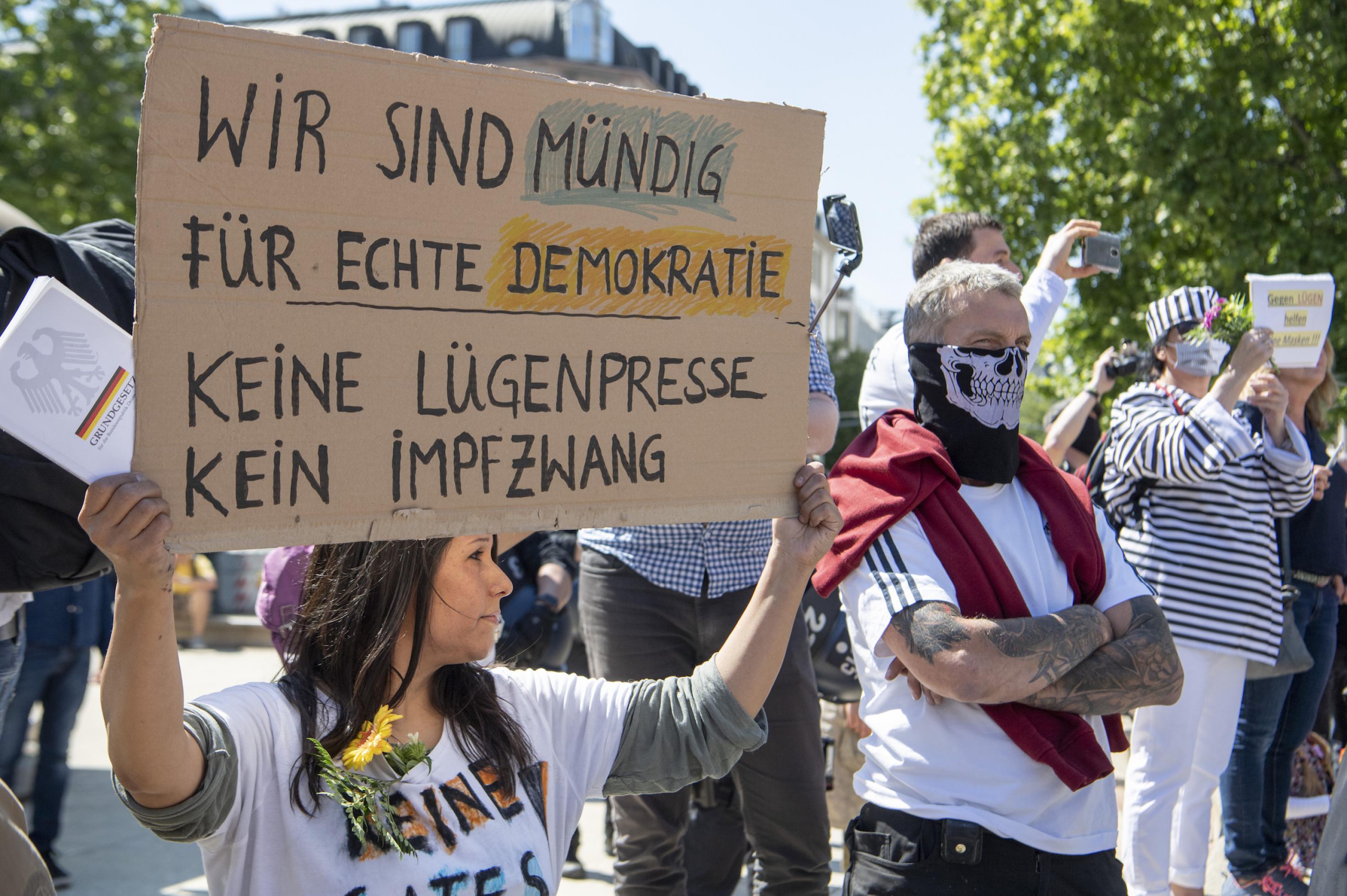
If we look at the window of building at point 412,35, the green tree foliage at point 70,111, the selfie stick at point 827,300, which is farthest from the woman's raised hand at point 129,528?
the window of building at point 412,35

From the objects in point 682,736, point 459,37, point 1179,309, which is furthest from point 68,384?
point 459,37

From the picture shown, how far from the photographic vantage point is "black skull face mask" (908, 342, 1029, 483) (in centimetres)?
242

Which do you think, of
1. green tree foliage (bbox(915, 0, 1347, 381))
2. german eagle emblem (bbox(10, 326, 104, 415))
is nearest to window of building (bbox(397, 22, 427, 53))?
green tree foliage (bbox(915, 0, 1347, 381))

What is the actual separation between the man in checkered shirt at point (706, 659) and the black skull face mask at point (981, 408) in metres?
0.66

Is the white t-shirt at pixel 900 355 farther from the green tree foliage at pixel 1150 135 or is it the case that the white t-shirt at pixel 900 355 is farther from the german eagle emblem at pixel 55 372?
the green tree foliage at pixel 1150 135

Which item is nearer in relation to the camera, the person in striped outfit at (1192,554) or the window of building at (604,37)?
the person in striped outfit at (1192,554)

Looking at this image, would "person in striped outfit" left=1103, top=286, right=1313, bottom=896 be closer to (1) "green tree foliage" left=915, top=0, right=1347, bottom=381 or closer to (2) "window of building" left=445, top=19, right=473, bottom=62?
(1) "green tree foliage" left=915, top=0, right=1347, bottom=381

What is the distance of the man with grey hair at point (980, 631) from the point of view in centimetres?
219

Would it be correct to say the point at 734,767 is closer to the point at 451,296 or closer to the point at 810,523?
the point at 810,523

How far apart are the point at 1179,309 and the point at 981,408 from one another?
81.8 inches

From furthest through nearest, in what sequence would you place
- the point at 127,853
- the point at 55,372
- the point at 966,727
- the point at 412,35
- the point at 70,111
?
the point at 412,35, the point at 70,111, the point at 127,853, the point at 966,727, the point at 55,372

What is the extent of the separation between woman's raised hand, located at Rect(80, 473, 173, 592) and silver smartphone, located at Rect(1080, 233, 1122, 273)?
307cm

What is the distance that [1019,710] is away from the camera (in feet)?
7.41

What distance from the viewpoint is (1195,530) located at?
13.0 ft
